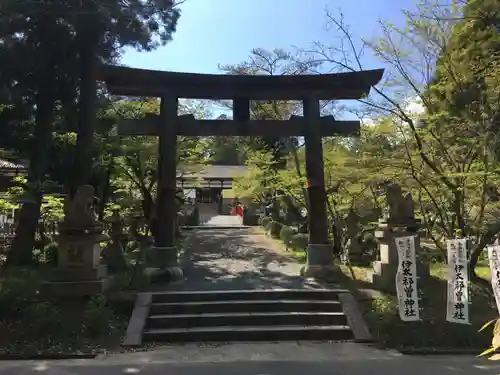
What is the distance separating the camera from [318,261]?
1109 centimetres

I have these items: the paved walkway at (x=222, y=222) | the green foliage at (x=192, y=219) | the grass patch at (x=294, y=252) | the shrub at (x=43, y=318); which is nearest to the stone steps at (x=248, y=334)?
the shrub at (x=43, y=318)

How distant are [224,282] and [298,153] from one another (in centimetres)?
794

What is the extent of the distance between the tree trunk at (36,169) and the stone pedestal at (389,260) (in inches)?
377

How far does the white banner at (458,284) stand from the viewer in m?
6.65

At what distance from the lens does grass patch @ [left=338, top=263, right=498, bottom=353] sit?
7.46 m

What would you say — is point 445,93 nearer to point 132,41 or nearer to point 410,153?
point 410,153

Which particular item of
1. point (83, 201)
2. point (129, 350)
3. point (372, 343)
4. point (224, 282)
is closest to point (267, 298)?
point (224, 282)

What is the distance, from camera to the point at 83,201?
9406 millimetres

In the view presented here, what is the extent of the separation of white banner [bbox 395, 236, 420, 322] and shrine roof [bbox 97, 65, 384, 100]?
5.02 m

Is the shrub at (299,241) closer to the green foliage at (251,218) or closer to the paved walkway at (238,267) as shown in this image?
the paved walkway at (238,267)

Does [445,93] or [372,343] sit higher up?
[445,93]

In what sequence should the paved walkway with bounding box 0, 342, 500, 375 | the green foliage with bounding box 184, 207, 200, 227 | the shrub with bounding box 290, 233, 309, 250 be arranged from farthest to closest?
the green foliage with bounding box 184, 207, 200, 227, the shrub with bounding box 290, 233, 309, 250, the paved walkway with bounding box 0, 342, 500, 375

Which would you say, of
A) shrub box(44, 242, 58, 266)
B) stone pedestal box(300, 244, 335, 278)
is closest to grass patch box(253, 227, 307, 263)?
stone pedestal box(300, 244, 335, 278)

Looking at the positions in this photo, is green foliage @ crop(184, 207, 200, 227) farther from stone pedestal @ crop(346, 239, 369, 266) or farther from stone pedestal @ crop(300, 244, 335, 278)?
stone pedestal @ crop(300, 244, 335, 278)
